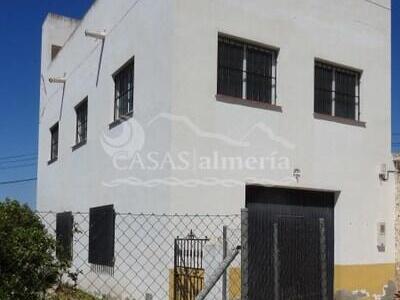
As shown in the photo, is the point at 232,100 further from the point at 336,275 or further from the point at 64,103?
the point at 64,103

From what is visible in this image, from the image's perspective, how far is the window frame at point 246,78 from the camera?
10219mm

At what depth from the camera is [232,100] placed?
33.3 feet

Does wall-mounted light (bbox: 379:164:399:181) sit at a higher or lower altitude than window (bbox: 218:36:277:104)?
lower

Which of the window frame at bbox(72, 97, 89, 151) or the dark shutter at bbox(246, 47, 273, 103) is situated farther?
the window frame at bbox(72, 97, 89, 151)

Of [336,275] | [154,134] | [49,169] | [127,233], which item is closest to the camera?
[154,134]

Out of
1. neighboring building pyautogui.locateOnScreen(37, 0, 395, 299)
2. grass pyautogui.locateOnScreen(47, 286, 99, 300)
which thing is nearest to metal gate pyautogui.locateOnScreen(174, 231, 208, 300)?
neighboring building pyautogui.locateOnScreen(37, 0, 395, 299)

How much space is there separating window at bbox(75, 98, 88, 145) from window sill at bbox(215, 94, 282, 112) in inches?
235

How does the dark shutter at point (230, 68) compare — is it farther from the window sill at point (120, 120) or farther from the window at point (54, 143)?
the window at point (54, 143)

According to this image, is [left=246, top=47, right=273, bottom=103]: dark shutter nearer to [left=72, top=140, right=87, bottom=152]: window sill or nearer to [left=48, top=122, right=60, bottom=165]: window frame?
[left=72, top=140, right=87, bottom=152]: window sill

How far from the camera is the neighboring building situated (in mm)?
9617

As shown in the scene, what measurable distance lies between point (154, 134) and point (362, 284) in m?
5.93

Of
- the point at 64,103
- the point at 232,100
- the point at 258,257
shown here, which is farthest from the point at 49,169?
the point at 258,257

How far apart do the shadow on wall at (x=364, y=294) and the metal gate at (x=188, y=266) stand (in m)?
4.27

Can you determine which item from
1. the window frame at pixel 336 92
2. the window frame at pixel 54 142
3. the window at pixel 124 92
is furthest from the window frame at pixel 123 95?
the window frame at pixel 54 142
